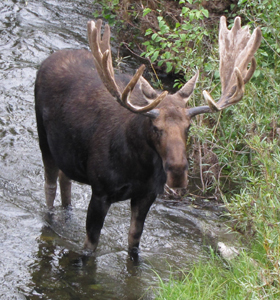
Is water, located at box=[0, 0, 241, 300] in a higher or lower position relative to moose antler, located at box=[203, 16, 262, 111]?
lower

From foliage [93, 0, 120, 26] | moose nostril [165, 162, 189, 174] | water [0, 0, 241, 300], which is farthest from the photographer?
foliage [93, 0, 120, 26]

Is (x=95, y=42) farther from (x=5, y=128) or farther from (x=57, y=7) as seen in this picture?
(x=57, y=7)

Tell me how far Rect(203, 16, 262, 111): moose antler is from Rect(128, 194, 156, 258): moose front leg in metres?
Answer: 1.23

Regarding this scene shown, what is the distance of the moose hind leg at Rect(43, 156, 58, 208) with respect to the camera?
6395 millimetres

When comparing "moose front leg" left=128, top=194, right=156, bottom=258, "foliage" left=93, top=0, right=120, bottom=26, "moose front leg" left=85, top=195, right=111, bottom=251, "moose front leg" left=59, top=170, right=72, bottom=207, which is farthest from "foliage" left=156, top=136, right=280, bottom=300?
"foliage" left=93, top=0, right=120, bottom=26

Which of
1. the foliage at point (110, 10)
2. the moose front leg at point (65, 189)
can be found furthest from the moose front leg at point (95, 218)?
the foliage at point (110, 10)

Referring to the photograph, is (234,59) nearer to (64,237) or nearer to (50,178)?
(50,178)

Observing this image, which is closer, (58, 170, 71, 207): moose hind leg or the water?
the water

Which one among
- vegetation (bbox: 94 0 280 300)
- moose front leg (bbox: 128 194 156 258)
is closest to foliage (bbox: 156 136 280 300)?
vegetation (bbox: 94 0 280 300)

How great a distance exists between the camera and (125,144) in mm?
5105

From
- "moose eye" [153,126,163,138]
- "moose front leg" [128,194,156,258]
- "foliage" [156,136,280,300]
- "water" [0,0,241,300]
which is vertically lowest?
"water" [0,0,241,300]

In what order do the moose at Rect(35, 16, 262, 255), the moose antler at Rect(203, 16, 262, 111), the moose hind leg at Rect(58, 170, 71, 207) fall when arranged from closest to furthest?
the moose at Rect(35, 16, 262, 255)
the moose antler at Rect(203, 16, 262, 111)
the moose hind leg at Rect(58, 170, 71, 207)

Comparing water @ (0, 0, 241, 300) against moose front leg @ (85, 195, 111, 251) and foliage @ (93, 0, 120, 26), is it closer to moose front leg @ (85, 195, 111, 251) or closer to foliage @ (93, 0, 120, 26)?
moose front leg @ (85, 195, 111, 251)

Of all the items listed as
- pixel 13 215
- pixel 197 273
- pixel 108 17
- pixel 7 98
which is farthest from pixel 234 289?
pixel 108 17
